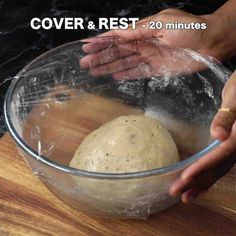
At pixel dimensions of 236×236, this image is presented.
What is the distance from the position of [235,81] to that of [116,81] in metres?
0.31

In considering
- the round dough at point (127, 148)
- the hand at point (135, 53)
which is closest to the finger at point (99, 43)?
the hand at point (135, 53)

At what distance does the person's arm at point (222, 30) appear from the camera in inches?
44.5

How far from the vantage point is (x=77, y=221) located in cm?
86

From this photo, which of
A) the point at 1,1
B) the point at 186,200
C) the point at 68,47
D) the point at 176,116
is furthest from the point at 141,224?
the point at 1,1

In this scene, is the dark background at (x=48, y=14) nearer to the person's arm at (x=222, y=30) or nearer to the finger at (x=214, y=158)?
the person's arm at (x=222, y=30)

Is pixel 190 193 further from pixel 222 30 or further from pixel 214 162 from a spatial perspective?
pixel 222 30

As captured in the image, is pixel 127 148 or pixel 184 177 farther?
pixel 127 148

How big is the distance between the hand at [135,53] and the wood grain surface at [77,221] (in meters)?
0.31

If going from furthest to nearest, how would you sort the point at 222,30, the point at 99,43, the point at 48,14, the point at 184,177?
the point at 48,14
the point at 222,30
the point at 99,43
the point at 184,177

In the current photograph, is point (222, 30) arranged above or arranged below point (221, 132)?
above

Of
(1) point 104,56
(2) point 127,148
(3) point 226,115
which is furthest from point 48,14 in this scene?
(3) point 226,115

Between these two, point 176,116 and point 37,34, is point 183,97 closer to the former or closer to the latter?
point 176,116

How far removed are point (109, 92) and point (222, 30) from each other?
1.15 ft

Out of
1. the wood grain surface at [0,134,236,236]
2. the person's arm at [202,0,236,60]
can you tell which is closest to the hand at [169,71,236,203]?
the wood grain surface at [0,134,236,236]
